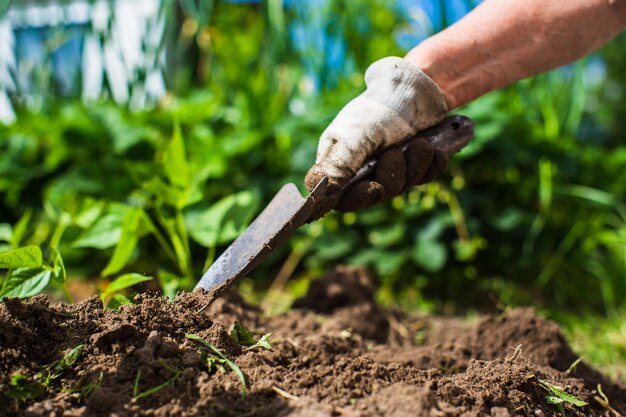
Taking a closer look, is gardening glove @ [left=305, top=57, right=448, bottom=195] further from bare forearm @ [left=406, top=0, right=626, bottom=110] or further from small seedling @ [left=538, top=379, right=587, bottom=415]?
small seedling @ [left=538, top=379, right=587, bottom=415]

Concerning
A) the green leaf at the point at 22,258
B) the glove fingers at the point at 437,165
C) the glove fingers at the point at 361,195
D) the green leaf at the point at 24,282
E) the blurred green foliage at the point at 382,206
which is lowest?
the blurred green foliage at the point at 382,206

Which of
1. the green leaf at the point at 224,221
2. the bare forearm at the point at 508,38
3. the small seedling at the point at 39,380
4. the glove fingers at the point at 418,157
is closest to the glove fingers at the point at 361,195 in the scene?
the glove fingers at the point at 418,157

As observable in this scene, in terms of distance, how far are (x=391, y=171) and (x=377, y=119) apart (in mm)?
131

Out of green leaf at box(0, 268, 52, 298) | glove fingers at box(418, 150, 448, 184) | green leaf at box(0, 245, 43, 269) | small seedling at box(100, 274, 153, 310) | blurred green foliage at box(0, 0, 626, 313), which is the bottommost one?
blurred green foliage at box(0, 0, 626, 313)

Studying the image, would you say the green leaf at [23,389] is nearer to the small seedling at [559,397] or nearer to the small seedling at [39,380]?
the small seedling at [39,380]

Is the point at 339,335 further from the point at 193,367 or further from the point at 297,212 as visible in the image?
the point at 193,367

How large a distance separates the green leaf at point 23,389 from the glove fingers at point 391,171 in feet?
2.86

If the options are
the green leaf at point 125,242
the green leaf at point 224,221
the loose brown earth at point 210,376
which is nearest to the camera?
the loose brown earth at point 210,376

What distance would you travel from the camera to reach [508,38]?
1.63 metres

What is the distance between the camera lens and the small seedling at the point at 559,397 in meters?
1.31

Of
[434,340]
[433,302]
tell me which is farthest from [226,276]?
[433,302]

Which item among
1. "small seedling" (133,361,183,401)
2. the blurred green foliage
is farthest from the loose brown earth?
the blurred green foliage

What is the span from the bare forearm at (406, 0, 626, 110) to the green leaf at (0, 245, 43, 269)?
1.04 m

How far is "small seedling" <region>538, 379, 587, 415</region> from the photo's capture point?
51.7 inches
